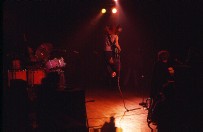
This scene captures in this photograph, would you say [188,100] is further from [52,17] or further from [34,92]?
[52,17]

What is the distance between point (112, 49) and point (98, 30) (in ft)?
14.3

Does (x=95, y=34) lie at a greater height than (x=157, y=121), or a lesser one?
greater

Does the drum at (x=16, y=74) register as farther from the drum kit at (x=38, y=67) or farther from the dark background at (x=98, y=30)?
the dark background at (x=98, y=30)

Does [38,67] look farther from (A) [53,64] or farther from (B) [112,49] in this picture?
(B) [112,49]

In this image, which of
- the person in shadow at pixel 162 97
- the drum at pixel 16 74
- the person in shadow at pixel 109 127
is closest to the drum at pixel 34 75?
the drum at pixel 16 74

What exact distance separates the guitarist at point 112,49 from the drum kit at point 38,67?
6.35 ft

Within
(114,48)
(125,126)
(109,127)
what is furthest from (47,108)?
(114,48)

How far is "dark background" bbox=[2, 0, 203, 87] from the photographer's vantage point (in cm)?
1272

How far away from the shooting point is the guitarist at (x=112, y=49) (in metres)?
11.6

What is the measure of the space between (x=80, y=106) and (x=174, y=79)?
310cm

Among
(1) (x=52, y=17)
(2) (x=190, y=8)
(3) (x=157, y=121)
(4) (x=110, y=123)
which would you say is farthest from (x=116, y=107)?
(1) (x=52, y=17)

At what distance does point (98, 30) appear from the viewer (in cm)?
1577

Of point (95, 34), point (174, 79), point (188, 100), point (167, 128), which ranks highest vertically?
point (95, 34)

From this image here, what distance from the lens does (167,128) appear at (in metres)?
6.74
